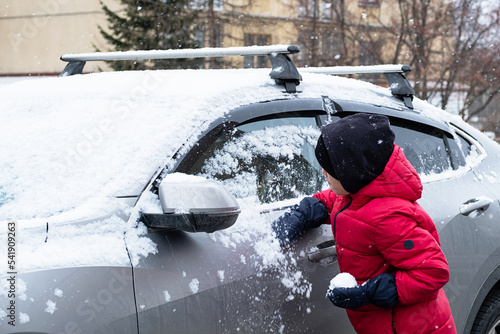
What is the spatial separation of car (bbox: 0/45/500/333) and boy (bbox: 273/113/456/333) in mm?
200

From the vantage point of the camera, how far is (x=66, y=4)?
55.5ft

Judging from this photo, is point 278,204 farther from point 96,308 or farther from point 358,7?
point 358,7

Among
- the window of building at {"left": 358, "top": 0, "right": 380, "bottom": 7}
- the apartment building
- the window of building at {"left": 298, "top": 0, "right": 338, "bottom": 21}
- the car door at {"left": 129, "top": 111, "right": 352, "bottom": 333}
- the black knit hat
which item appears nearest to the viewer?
the car door at {"left": 129, "top": 111, "right": 352, "bottom": 333}

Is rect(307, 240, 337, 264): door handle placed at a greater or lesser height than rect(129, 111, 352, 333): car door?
lesser

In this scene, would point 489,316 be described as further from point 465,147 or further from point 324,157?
point 324,157

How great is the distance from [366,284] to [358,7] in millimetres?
13128

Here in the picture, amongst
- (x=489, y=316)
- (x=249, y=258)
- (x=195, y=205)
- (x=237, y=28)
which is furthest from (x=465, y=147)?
(x=237, y=28)

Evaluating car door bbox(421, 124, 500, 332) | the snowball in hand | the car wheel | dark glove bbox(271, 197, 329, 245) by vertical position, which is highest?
dark glove bbox(271, 197, 329, 245)

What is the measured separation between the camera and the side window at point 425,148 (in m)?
2.79

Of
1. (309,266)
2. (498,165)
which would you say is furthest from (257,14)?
(309,266)

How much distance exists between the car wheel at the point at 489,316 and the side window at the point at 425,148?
69 cm

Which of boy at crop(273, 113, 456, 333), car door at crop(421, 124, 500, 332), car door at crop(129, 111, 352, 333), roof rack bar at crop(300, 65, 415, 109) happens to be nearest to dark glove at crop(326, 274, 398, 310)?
boy at crop(273, 113, 456, 333)

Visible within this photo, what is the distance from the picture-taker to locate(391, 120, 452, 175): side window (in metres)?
2.79

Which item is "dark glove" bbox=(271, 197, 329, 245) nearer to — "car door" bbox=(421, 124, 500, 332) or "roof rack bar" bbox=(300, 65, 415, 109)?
"car door" bbox=(421, 124, 500, 332)
